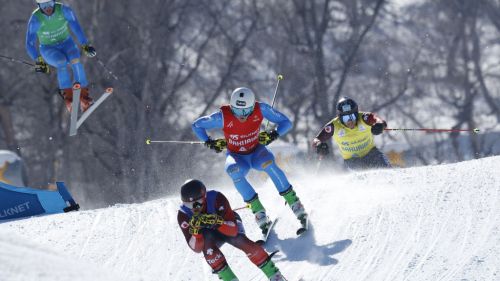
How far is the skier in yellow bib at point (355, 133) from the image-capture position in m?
11.7

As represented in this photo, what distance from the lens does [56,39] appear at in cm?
1210

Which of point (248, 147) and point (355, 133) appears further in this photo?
point (355, 133)

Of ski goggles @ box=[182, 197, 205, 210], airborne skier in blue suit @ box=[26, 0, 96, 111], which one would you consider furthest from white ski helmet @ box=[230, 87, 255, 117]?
airborne skier in blue suit @ box=[26, 0, 96, 111]

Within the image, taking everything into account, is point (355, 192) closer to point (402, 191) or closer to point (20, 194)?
point (402, 191)

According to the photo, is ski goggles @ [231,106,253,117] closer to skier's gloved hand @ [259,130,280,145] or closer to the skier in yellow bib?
skier's gloved hand @ [259,130,280,145]

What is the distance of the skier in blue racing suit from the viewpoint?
9.12m

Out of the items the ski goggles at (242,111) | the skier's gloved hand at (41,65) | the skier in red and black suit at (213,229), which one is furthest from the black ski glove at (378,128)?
the skier's gloved hand at (41,65)

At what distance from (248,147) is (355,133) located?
300 centimetres

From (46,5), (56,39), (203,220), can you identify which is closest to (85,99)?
(56,39)

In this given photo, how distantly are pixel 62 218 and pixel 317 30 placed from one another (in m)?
20.9

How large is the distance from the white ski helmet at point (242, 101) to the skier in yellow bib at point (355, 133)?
7.59 feet

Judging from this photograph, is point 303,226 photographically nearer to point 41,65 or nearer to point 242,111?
point 242,111

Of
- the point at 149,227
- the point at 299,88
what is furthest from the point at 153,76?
the point at 149,227

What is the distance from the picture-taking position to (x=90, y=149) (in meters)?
29.6
